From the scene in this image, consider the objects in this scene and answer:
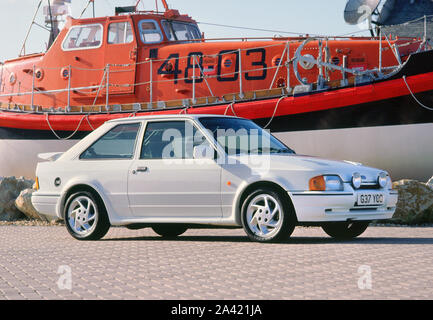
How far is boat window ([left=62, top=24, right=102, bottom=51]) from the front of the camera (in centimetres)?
1722

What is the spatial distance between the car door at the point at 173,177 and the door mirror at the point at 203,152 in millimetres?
108

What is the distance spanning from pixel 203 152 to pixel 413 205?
5.00m

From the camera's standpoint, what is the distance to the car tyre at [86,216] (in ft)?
29.4

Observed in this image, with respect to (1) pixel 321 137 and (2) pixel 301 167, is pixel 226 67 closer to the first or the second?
(1) pixel 321 137

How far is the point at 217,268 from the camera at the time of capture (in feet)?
21.0

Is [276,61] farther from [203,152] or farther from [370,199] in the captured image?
[370,199]

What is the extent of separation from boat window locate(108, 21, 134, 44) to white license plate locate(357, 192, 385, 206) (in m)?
9.80

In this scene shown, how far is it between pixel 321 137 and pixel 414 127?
5.91ft

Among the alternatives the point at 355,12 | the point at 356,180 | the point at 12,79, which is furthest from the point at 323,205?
the point at 355,12

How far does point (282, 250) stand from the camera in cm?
755

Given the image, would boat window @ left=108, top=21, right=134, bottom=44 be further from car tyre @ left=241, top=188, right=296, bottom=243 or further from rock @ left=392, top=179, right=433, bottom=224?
car tyre @ left=241, top=188, right=296, bottom=243

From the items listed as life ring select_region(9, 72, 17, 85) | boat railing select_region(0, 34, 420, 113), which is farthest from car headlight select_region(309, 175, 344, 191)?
life ring select_region(9, 72, 17, 85)

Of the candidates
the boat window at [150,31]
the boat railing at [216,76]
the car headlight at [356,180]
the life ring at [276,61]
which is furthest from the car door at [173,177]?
the boat window at [150,31]
